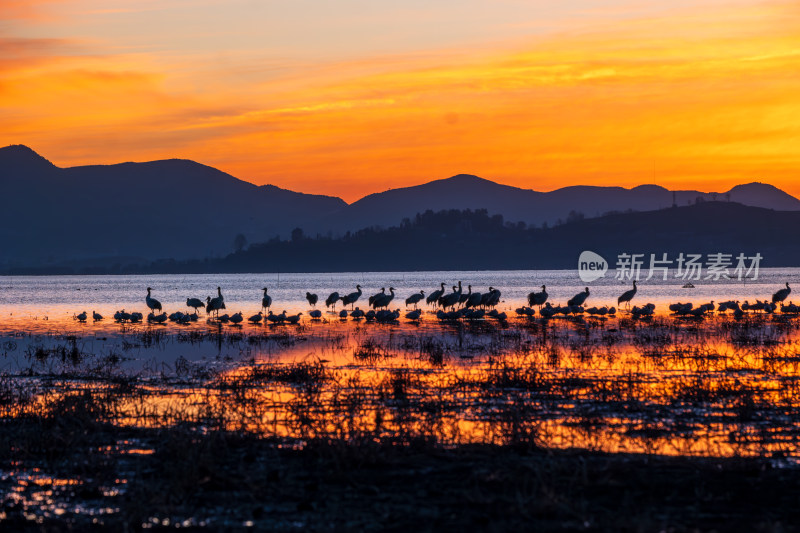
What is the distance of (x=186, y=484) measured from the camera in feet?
30.7

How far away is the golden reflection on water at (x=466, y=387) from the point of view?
12117mm

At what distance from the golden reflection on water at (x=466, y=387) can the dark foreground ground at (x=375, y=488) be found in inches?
30.9

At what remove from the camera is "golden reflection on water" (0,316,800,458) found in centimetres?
1212

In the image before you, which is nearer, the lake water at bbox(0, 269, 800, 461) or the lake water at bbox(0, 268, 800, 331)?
the lake water at bbox(0, 269, 800, 461)

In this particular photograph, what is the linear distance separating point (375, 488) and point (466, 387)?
768 cm

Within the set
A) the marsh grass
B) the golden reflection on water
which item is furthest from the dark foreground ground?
the golden reflection on water

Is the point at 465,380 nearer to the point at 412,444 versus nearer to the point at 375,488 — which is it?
the point at 412,444

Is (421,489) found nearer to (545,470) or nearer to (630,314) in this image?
(545,470)

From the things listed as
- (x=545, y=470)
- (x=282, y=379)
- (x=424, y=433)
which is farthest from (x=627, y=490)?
(x=282, y=379)

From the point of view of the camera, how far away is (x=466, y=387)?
16.9 m

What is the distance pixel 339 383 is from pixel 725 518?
10606 mm

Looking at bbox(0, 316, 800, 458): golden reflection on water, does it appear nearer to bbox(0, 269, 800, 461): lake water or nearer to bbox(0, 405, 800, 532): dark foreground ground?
bbox(0, 269, 800, 461): lake water

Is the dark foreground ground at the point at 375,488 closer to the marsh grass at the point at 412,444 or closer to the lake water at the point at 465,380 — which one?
the marsh grass at the point at 412,444

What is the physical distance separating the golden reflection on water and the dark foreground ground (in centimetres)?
78
